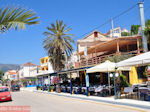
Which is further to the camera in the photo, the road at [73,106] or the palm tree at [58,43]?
the palm tree at [58,43]

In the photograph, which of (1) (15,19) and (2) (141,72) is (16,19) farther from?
(2) (141,72)

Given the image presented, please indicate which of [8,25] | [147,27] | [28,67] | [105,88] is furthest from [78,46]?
[28,67]

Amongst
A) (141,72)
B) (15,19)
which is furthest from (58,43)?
(15,19)

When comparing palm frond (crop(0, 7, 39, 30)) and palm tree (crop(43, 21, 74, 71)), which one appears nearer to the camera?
palm frond (crop(0, 7, 39, 30))

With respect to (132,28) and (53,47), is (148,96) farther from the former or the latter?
(132,28)

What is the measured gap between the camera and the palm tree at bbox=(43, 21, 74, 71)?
36656 mm

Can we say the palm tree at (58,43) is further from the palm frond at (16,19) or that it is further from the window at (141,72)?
the palm frond at (16,19)

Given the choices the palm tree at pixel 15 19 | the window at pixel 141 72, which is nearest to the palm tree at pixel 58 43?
the window at pixel 141 72

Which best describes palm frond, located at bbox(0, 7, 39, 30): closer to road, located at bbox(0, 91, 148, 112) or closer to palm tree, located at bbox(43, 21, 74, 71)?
road, located at bbox(0, 91, 148, 112)

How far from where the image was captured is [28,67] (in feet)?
364

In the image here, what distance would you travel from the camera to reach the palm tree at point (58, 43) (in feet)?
120

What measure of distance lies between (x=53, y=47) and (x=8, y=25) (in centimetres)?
3186

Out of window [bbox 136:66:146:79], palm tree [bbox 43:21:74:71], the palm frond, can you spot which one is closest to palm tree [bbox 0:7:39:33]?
the palm frond

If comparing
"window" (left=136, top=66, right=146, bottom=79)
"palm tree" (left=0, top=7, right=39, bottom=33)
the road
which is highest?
"palm tree" (left=0, top=7, right=39, bottom=33)
